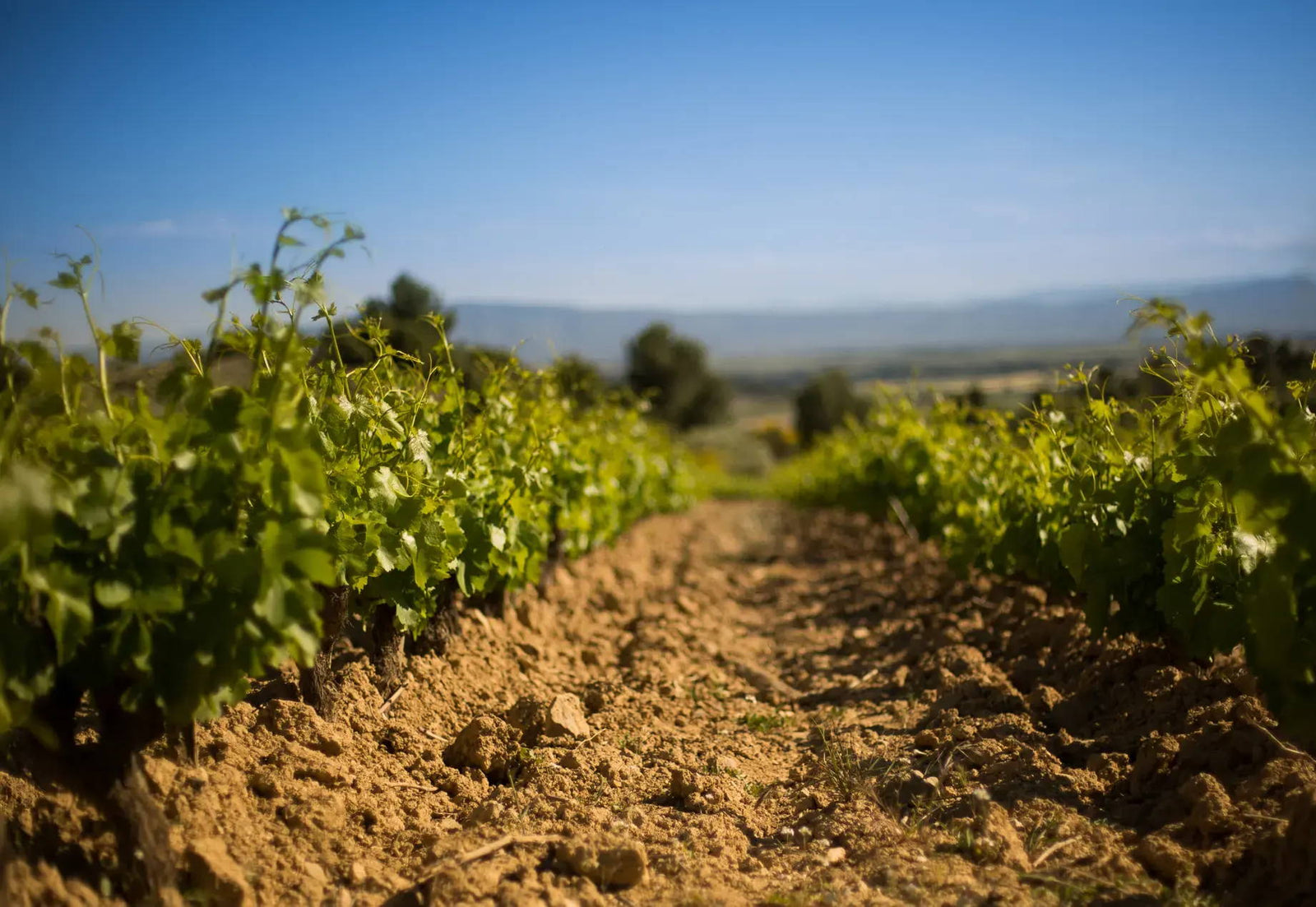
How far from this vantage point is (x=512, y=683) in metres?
4.64

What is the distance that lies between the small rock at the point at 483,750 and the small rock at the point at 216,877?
1.10 meters

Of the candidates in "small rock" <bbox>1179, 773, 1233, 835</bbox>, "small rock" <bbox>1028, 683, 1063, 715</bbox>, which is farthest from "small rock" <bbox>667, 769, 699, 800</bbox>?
"small rock" <bbox>1028, 683, 1063, 715</bbox>

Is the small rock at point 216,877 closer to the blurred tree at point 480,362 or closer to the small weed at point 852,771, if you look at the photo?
the small weed at point 852,771

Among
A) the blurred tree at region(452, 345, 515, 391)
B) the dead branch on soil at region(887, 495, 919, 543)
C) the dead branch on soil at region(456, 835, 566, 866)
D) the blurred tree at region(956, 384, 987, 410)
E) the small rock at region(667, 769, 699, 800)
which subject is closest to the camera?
the dead branch on soil at region(456, 835, 566, 866)

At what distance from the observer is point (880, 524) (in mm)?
12906

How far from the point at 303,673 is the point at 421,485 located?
828 millimetres

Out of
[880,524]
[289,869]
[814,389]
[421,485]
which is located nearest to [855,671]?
[421,485]

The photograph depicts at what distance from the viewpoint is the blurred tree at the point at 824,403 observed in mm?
44844

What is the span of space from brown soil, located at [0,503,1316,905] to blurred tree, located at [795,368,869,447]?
1545 inches

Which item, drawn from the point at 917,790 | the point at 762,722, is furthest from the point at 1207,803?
the point at 762,722

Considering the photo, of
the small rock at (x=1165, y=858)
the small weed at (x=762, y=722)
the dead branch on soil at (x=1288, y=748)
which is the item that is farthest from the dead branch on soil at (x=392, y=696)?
the dead branch on soil at (x=1288, y=748)

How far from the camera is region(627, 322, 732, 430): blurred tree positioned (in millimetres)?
47625

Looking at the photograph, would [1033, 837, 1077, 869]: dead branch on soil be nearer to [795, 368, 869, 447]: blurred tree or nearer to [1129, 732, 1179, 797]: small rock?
[1129, 732, 1179, 797]: small rock

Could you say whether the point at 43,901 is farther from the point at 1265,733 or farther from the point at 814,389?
the point at 814,389
